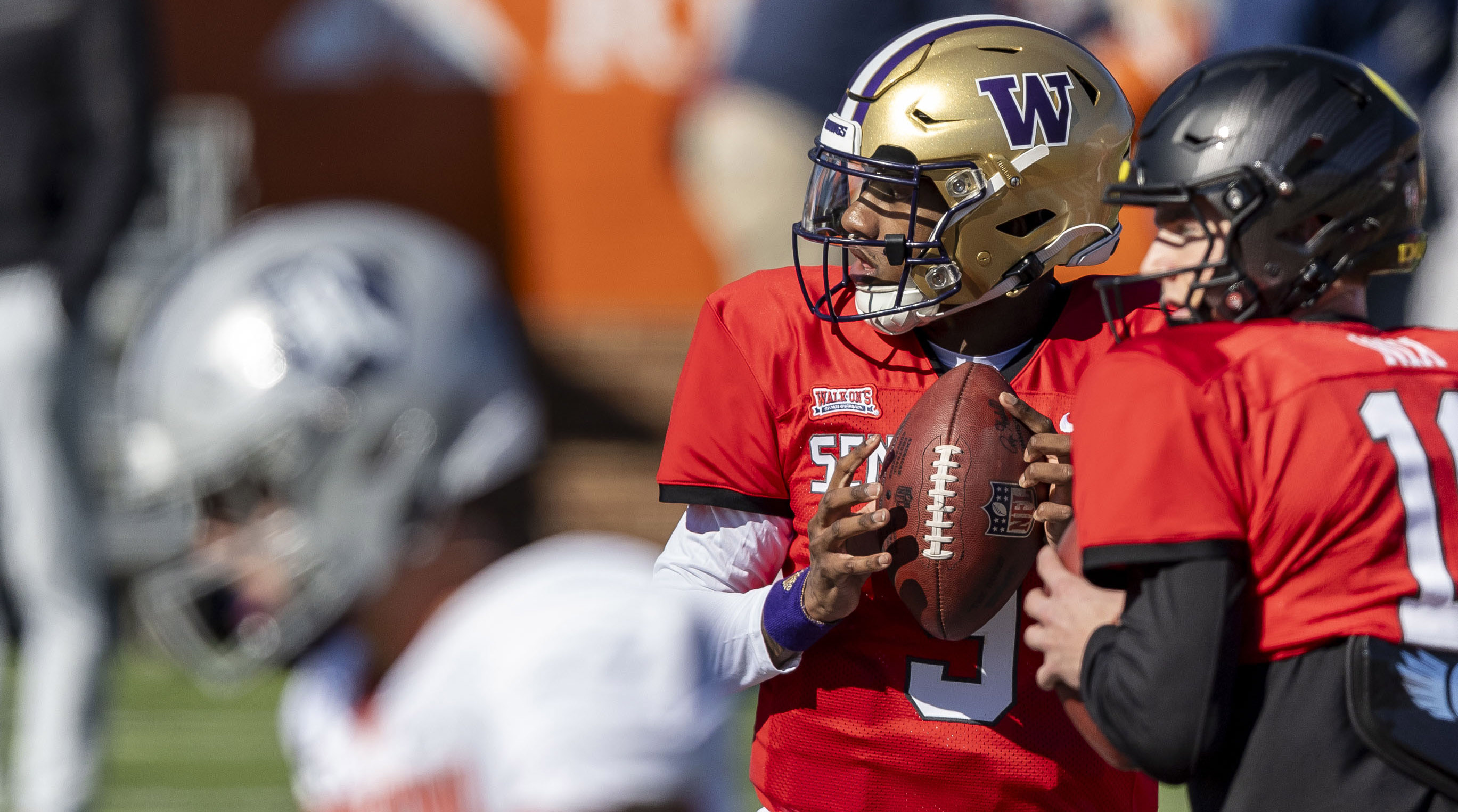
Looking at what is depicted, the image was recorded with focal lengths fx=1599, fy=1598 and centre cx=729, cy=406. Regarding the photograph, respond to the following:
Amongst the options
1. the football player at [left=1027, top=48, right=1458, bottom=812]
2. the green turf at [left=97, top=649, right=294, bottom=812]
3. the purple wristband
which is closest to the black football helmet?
the football player at [left=1027, top=48, right=1458, bottom=812]

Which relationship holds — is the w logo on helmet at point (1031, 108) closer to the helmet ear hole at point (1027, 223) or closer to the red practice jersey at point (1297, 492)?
the helmet ear hole at point (1027, 223)

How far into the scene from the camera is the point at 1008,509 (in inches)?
80.2

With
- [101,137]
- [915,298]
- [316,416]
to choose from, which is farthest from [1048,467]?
[101,137]

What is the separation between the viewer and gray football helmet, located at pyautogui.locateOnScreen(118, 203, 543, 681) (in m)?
2.16

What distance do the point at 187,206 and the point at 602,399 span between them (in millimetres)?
2633

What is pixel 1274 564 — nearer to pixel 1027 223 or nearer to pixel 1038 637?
pixel 1038 637

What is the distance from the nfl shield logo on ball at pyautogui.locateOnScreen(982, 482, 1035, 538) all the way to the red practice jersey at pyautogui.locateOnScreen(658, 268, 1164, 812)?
14cm

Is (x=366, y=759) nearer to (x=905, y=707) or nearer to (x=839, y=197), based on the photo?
(x=905, y=707)

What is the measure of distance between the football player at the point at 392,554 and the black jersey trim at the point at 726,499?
0.74ft

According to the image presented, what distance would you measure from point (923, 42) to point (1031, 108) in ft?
0.65

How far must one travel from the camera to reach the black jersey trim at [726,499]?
7.39 feet

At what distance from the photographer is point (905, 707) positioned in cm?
220

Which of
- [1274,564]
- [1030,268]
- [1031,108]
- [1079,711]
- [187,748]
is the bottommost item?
[187,748]

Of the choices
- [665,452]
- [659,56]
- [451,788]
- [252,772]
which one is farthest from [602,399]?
[451,788]
